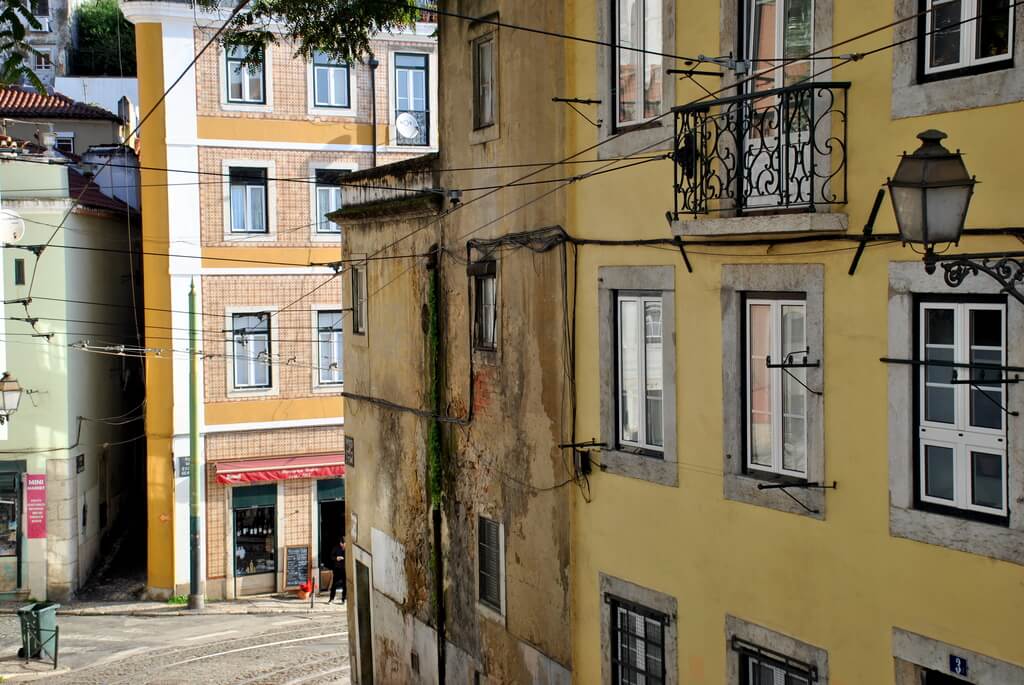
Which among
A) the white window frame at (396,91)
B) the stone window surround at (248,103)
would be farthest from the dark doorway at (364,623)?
the white window frame at (396,91)

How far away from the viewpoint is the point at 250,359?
3012 centimetres

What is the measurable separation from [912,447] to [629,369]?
3462 mm

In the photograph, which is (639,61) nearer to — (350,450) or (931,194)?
(931,194)

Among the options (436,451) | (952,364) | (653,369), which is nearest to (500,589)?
(436,451)

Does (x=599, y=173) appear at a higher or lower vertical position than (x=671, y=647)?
higher

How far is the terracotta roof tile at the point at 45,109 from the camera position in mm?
38094

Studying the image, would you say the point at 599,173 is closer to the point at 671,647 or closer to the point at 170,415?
the point at 671,647

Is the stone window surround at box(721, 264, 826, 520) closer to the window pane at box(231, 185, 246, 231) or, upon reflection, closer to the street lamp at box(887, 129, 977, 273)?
the street lamp at box(887, 129, 977, 273)

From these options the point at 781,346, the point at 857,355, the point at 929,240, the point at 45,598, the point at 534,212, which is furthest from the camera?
the point at 45,598

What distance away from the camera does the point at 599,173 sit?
11.9m

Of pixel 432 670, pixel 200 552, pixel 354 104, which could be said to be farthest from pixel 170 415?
pixel 432 670

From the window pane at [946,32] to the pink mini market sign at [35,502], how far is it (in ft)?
79.3

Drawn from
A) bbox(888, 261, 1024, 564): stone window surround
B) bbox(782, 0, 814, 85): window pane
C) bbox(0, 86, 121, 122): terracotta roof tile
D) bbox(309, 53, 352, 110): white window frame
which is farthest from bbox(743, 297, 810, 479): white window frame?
bbox(0, 86, 121, 122): terracotta roof tile

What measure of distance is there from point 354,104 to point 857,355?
23675 mm
